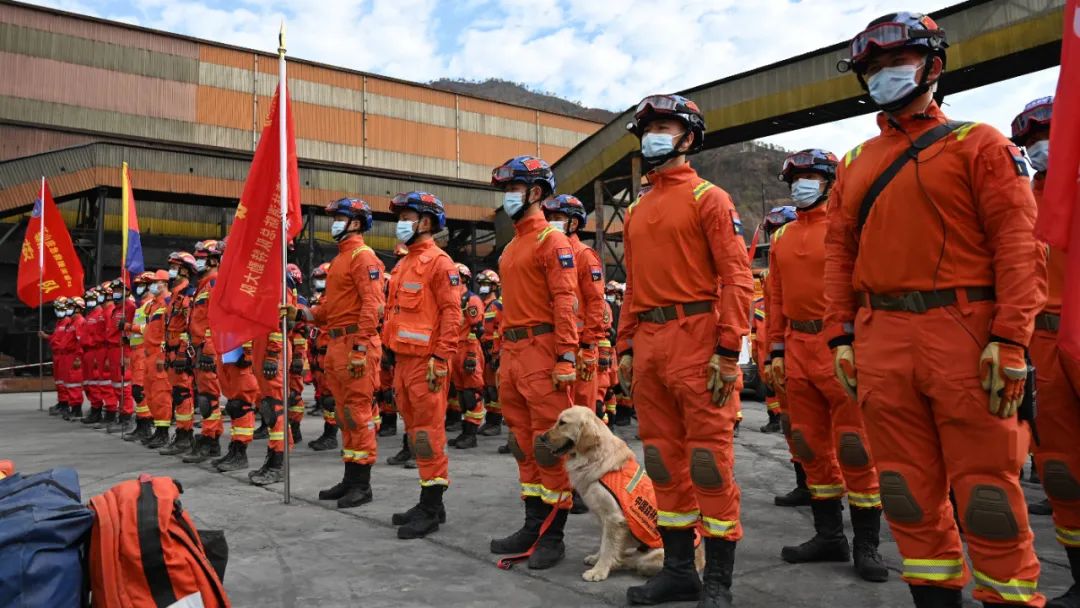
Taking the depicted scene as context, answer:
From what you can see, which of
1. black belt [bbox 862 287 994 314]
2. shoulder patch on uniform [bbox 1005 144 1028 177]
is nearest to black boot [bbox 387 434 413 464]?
black belt [bbox 862 287 994 314]

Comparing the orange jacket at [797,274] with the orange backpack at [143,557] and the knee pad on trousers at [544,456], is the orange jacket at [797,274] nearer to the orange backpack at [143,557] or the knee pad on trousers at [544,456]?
the knee pad on trousers at [544,456]

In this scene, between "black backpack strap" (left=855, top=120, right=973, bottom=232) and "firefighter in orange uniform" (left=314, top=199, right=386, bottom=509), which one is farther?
"firefighter in orange uniform" (left=314, top=199, right=386, bottom=509)

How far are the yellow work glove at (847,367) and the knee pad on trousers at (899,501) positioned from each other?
374 millimetres

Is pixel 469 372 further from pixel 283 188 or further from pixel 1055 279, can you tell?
pixel 1055 279

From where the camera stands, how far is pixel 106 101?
29406 millimetres

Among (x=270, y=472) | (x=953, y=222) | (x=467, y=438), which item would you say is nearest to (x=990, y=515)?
(x=953, y=222)

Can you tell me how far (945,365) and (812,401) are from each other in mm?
2085

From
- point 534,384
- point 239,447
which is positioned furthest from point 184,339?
point 534,384

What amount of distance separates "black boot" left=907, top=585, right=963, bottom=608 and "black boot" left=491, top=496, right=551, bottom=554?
2.47 meters

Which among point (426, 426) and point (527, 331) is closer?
point (527, 331)

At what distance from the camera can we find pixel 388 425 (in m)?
11.6

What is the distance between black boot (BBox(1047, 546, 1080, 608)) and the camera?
353 centimetres

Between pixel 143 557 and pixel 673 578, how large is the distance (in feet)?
8.39

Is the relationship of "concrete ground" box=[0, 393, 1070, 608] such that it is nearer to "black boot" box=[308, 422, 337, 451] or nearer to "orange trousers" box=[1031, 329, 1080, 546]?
"orange trousers" box=[1031, 329, 1080, 546]
